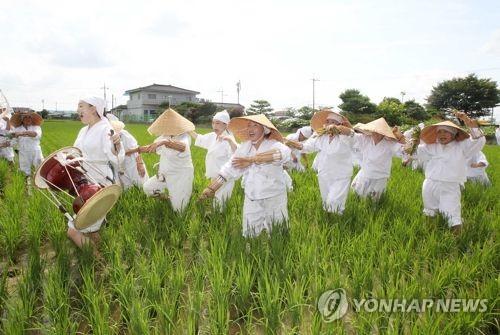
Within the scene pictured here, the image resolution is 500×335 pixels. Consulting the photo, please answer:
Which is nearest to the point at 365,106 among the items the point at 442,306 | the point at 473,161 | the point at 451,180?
the point at 473,161

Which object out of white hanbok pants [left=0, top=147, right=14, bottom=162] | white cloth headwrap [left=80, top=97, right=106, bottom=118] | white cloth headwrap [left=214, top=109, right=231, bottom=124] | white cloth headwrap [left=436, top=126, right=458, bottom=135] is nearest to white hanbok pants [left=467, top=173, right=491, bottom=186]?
white cloth headwrap [left=436, top=126, right=458, bottom=135]

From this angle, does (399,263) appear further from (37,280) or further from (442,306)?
(37,280)

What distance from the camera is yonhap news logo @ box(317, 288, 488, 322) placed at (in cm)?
214

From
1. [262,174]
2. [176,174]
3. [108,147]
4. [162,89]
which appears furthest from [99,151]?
[162,89]

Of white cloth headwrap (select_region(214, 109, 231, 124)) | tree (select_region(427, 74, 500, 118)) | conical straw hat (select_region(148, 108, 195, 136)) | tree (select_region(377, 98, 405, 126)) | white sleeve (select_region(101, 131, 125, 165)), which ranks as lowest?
white sleeve (select_region(101, 131, 125, 165))

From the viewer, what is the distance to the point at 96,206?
8.77 feet

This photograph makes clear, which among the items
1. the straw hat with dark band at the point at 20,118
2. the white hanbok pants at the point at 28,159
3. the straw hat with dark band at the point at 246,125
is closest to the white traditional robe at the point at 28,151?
the white hanbok pants at the point at 28,159

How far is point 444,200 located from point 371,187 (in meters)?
1.08

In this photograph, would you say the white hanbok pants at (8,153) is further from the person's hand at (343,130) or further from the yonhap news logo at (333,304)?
the yonhap news logo at (333,304)

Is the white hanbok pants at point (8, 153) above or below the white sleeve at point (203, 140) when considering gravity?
below

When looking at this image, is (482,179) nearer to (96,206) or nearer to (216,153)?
(216,153)

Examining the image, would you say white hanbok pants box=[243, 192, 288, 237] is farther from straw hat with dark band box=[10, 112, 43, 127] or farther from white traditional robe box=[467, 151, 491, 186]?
straw hat with dark band box=[10, 112, 43, 127]

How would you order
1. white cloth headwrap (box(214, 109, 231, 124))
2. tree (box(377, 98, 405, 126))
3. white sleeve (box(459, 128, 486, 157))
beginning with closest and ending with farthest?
white sleeve (box(459, 128, 486, 157)) < white cloth headwrap (box(214, 109, 231, 124)) < tree (box(377, 98, 405, 126))

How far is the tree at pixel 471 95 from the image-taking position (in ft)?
104
